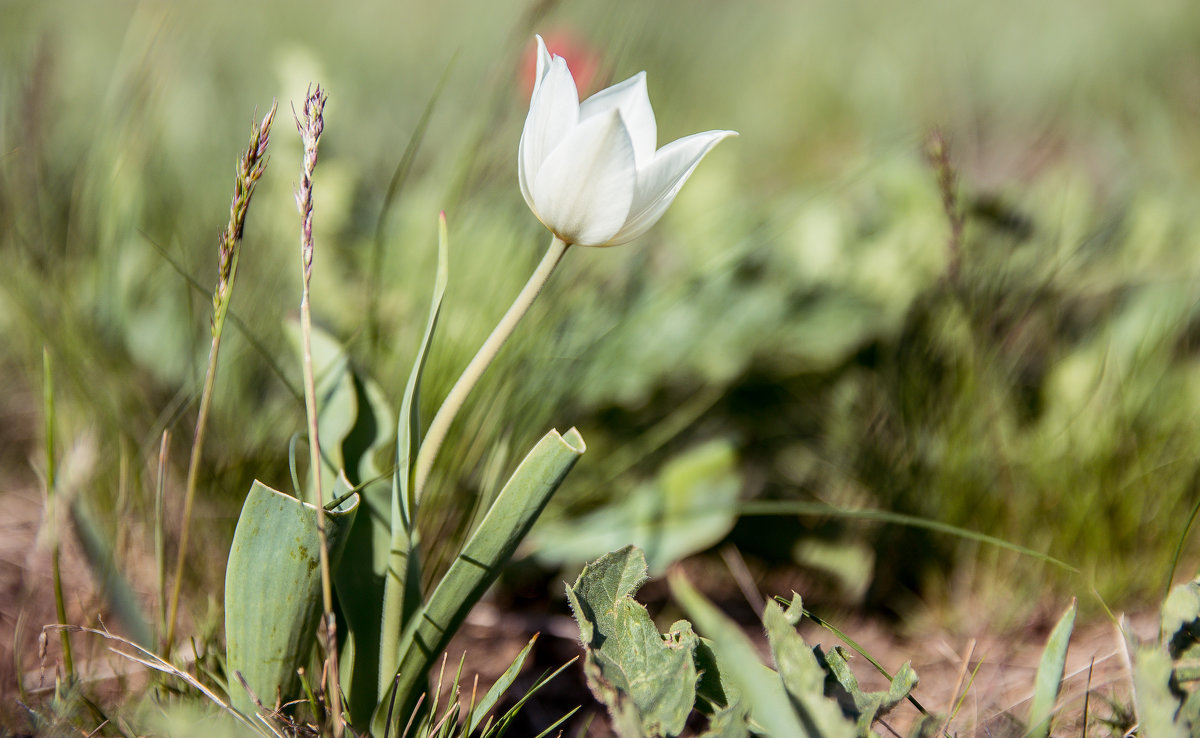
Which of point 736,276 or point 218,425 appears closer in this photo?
point 218,425

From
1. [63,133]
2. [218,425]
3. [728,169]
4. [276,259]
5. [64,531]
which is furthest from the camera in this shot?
[63,133]

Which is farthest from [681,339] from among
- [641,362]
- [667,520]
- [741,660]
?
[741,660]

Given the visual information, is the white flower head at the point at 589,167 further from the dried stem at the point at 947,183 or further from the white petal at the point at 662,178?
the dried stem at the point at 947,183

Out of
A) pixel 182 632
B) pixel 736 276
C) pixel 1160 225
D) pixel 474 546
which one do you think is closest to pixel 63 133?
pixel 182 632

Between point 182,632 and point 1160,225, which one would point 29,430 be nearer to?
point 182,632

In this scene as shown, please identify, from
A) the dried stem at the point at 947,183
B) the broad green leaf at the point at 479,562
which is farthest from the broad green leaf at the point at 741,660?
the dried stem at the point at 947,183

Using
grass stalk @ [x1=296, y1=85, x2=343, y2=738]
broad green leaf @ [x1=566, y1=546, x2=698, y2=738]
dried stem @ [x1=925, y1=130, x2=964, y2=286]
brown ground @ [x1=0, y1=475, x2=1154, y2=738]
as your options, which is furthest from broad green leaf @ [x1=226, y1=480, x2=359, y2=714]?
dried stem @ [x1=925, y1=130, x2=964, y2=286]
